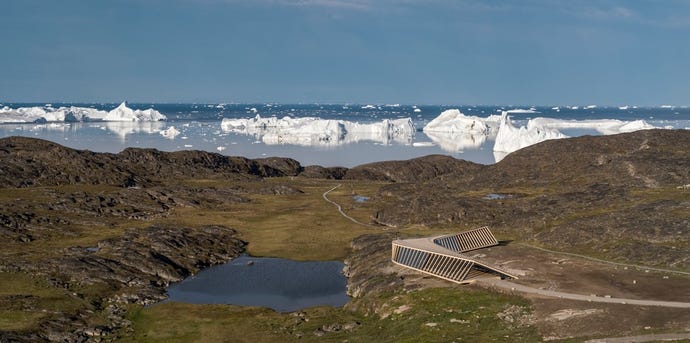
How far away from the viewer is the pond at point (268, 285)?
209 ft

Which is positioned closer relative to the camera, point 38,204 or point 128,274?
point 128,274

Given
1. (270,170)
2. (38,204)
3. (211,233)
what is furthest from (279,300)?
(270,170)

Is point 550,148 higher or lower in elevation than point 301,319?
higher

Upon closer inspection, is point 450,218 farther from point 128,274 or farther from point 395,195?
point 128,274

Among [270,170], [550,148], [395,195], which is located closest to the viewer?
[395,195]

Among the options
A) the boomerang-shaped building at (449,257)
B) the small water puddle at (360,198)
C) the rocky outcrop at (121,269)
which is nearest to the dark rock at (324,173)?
the small water puddle at (360,198)

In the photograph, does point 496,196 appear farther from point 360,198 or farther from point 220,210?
point 220,210

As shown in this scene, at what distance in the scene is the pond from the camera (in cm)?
6372

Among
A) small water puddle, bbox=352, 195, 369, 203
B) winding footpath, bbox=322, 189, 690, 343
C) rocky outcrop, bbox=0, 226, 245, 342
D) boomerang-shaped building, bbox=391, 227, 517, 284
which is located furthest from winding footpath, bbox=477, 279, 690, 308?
small water puddle, bbox=352, 195, 369, 203

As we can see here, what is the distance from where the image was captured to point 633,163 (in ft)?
339

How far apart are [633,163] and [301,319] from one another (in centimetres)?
6930

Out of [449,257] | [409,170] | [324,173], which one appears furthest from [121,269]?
[409,170]

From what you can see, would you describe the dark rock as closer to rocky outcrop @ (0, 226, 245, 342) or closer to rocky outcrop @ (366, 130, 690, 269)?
rocky outcrop @ (366, 130, 690, 269)

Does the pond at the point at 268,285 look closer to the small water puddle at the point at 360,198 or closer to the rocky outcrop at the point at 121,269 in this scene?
the rocky outcrop at the point at 121,269
